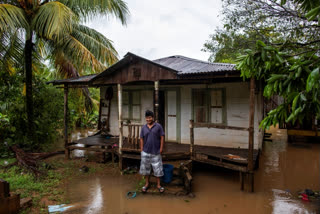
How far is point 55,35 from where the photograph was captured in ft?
25.5

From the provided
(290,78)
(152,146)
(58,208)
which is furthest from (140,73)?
(290,78)

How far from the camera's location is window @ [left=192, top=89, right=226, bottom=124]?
747 centimetres

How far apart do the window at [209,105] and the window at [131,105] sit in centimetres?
251

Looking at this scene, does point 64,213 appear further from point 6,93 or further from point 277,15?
point 277,15

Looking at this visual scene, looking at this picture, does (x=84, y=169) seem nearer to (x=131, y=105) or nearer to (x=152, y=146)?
(x=152, y=146)

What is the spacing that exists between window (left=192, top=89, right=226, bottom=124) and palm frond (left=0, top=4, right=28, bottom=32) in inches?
241

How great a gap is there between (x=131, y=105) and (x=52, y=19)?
4.27 metres

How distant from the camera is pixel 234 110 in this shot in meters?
7.25

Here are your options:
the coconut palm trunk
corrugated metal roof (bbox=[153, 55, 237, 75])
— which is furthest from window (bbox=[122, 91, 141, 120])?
the coconut palm trunk

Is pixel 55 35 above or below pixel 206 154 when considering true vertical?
above

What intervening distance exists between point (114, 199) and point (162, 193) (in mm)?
1119

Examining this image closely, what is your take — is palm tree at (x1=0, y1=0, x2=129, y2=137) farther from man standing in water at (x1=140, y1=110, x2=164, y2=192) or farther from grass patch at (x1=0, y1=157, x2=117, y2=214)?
man standing in water at (x1=140, y1=110, x2=164, y2=192)

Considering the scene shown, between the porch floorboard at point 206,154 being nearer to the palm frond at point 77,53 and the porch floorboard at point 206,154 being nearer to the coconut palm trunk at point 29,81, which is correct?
the coconut palm trunk at point 29,81

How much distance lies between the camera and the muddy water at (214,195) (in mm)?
4496
